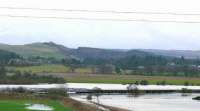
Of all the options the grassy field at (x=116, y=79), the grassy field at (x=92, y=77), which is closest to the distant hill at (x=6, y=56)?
the grassy field at (x=92, y=77)

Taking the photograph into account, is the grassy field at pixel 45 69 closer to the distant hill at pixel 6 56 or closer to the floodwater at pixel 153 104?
the distant hill at pixel 6 56

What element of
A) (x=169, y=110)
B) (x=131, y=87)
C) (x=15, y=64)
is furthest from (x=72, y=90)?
(x=169, y=110)

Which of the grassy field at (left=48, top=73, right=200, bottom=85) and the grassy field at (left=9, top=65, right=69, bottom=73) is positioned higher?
the grassy field at (left=9, top=65, right=69, bottom=73)

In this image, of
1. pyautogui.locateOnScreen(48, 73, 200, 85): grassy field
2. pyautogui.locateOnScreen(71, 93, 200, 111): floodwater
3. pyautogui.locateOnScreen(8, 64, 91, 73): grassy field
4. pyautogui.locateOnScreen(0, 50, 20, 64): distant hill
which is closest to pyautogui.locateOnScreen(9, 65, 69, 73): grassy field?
pyautogui.locateOnScreen(8, 64, 91, 73): grassy field

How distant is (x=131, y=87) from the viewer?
120m

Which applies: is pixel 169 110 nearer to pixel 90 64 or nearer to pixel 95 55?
pixel 90 64

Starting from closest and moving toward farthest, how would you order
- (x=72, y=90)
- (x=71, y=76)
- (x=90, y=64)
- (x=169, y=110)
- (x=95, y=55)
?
(x=169, y=110), (x=72, y=90), (x=71, y=76), (x=90, y=64), (x=95, y=55)

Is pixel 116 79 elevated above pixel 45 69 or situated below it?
below

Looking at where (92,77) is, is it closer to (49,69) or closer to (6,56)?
(49,69)

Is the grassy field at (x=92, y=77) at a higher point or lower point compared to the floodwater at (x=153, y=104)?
higher

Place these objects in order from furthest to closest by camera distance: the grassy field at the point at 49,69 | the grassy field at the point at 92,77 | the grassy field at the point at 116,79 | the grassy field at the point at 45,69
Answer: the grassy field at the point at 49,69, the grassy field at the point at 45,69, the grassy field at the point at 92,77, the grassy field at the point at 116,79

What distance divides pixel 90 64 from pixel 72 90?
66077 mm

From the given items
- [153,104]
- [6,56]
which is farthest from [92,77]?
[153,104]

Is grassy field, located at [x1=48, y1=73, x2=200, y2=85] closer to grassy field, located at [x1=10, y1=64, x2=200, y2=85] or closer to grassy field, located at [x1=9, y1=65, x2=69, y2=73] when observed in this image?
grassy field, located at [x1=10, y1=64, x2=200, y2=85]
